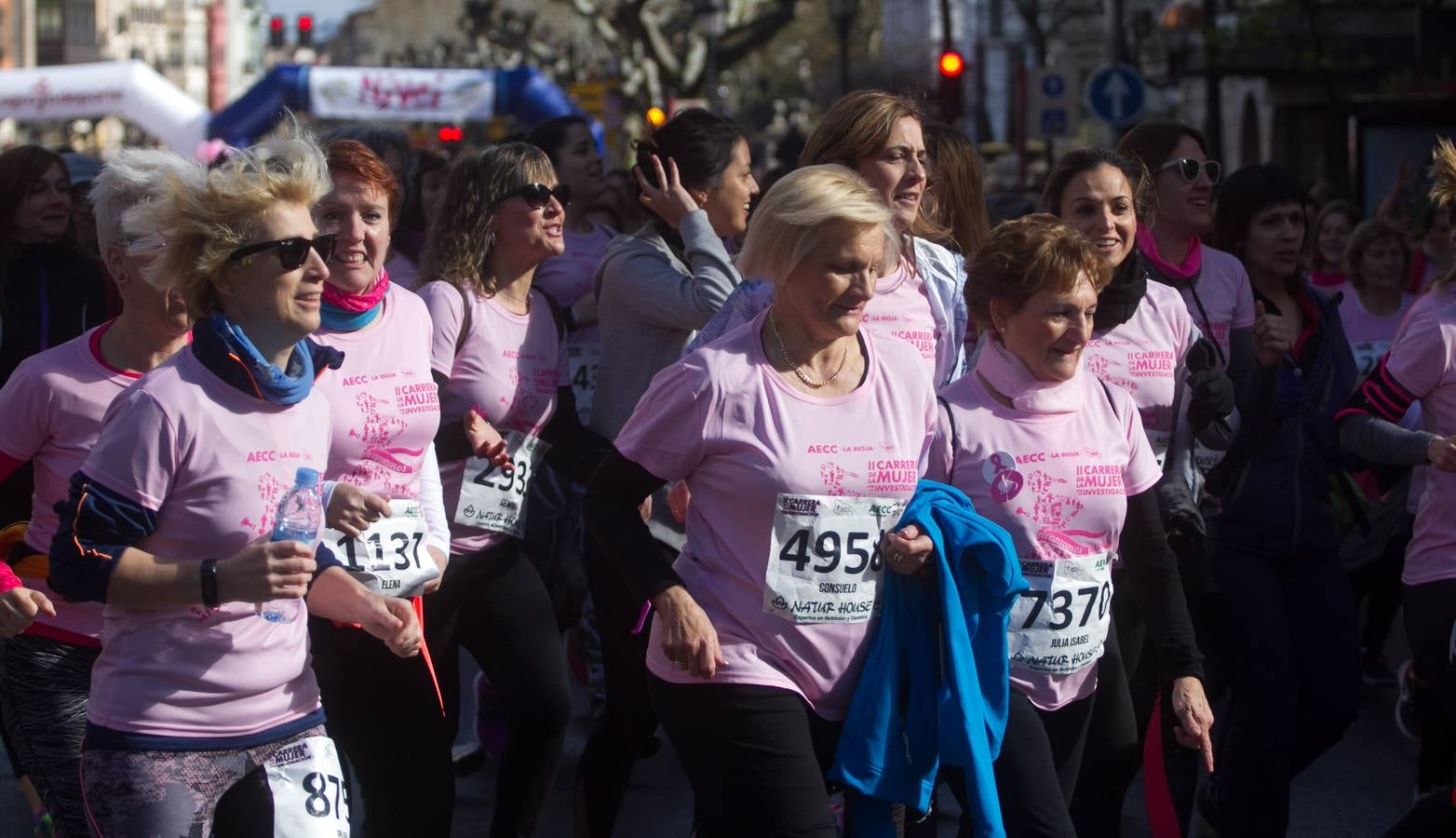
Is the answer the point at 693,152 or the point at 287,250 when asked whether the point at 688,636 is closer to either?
the point at 287,250

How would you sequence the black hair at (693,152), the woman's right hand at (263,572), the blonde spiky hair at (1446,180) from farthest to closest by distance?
1. the black hair at (693,152)
2. the blonde spiky hair at (1446,180)
3. the woman's right hand at (263,572)

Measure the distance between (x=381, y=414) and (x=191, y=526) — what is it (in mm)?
1121

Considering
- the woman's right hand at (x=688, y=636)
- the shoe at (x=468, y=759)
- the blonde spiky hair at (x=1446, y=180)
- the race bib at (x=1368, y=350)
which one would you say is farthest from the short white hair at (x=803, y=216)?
the race bib at (x=1368, y=350)

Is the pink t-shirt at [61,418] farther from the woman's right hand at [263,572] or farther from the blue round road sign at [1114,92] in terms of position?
the blue round road sign at [1114,92]

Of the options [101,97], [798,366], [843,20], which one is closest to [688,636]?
[798,366]

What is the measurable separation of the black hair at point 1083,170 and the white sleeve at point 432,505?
181 centimetres

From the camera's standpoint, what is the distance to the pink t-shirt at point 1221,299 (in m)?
5.36

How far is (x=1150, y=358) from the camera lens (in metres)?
5.00

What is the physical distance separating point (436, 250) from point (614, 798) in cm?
159

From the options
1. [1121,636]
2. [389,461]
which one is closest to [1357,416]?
[1121,636]

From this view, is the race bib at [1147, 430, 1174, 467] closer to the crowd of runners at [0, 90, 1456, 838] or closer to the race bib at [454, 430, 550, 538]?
the crowd of runners at [0, 90, 1456, 838]

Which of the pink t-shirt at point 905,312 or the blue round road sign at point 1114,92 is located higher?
the blue round road sign at point 1114,92

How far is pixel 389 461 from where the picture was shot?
4438 millimetres

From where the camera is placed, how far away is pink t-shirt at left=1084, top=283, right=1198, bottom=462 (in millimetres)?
4977
